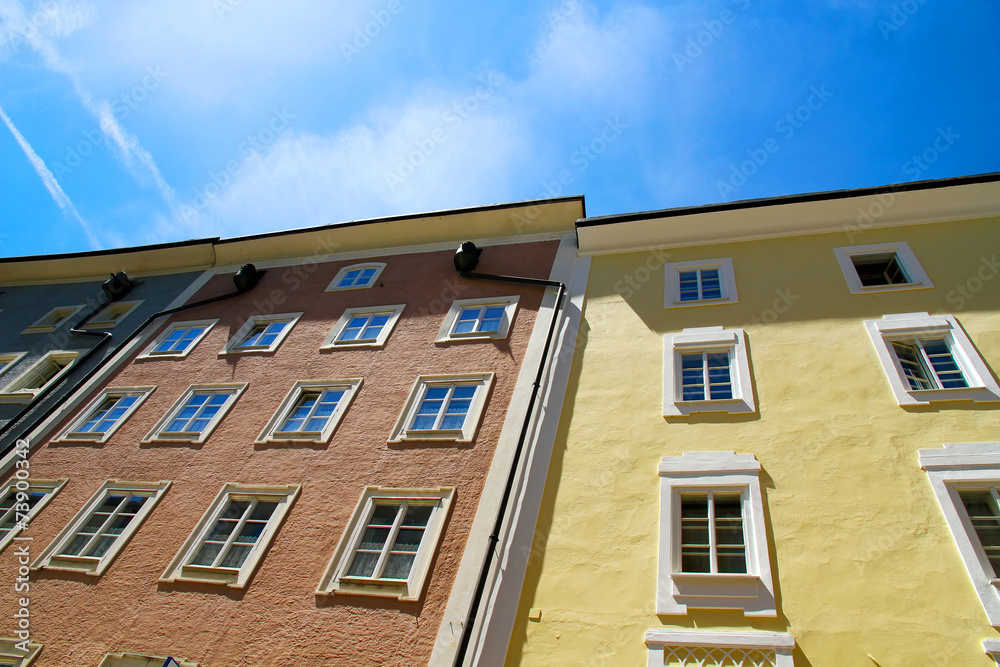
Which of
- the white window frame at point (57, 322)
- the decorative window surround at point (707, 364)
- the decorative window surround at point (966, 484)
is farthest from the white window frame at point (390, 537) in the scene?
the white window frame at point (57, 322)

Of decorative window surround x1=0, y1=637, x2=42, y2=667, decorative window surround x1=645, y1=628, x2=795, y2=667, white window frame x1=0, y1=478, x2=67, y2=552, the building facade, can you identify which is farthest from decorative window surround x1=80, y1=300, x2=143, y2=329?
decorative window surround x1=645, y1=628, x2=795, y2=667

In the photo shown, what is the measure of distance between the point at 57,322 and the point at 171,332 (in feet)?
21.4

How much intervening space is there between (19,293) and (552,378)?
916 inches

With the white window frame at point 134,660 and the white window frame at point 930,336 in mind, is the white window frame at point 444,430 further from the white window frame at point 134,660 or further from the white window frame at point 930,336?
the white window frame at point 930,336

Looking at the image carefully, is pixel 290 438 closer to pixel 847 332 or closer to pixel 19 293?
pixel 847 332

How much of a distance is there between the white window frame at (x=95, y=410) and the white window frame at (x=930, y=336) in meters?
16.9

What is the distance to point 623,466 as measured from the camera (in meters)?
10.9

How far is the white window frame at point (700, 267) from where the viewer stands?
46.7 ft

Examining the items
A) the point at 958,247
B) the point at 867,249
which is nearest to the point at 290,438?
the point at 867,249

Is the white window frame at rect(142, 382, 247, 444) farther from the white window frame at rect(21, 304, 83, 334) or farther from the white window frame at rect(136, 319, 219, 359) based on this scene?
the white window frame at rect(21, 304, 83, 334)

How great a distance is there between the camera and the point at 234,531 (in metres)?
11.6

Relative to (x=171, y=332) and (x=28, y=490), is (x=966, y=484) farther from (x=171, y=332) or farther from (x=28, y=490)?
(x=171, y=332)

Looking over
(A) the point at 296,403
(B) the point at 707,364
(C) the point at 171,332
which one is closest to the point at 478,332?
(A) the point at 296,403

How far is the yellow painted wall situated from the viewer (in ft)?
26.7
